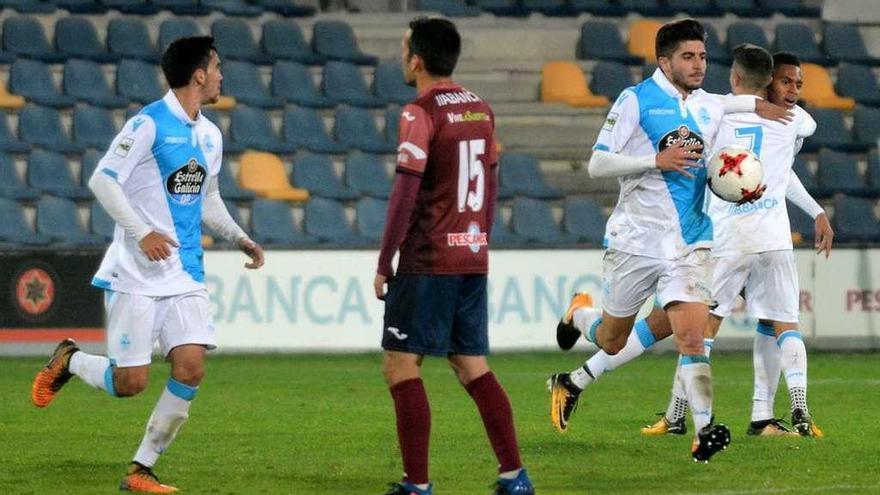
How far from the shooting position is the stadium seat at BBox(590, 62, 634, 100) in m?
21.1

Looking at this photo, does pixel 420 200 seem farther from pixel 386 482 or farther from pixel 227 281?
pixel 227 281

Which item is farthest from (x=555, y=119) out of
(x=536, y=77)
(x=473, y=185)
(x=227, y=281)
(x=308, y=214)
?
(x=473, y=185)

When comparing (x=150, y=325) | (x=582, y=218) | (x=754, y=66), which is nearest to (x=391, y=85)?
(x=582, y=218)

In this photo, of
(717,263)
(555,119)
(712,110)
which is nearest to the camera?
(712,110)

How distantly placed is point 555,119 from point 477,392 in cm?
1407

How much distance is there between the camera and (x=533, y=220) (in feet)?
61.4

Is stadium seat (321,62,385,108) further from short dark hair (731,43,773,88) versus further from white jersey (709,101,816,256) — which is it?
short dark hair (731,43,773,88)

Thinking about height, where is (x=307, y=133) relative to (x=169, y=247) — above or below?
below

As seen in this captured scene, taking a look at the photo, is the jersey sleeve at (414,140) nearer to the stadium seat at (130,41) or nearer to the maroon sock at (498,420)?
the maroon sock at (498,420)

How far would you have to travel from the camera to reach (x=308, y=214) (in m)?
18.0

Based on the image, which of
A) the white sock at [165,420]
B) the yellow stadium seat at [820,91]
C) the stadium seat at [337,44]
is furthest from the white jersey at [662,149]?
the yellow stadium seat at [820,91]

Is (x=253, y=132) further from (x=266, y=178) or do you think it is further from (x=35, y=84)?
(x=35, y=84)

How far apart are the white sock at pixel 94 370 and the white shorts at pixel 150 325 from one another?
18cm

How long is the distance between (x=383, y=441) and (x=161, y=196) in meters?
2.50
